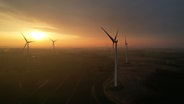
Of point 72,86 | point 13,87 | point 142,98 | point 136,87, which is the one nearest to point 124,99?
point 142,98

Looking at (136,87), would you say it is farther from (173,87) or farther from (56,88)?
(56,88)

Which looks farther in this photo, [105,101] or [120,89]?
[120,89]

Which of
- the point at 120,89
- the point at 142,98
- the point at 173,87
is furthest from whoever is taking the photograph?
the point at 173,87

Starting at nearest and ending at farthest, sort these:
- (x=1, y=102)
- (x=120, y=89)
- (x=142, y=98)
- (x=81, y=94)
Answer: (x=1, y=102) < (x=142, y=98) < (x=81, y=94) < (x=120, y=89)

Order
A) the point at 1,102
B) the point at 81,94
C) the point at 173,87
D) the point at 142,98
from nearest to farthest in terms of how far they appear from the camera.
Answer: the point at 1,102 → the point at 142,98 → the point at 81,94 → the point at 173,87

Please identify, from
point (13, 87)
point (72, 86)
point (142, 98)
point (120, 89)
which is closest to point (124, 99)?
point (142, 98)

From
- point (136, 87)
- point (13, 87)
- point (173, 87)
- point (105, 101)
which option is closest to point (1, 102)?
point (13, 87)

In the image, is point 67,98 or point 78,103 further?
point 67,98

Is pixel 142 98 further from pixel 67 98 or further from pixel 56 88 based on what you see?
pixel 56 88

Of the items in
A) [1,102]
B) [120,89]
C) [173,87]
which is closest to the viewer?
[1,102]
